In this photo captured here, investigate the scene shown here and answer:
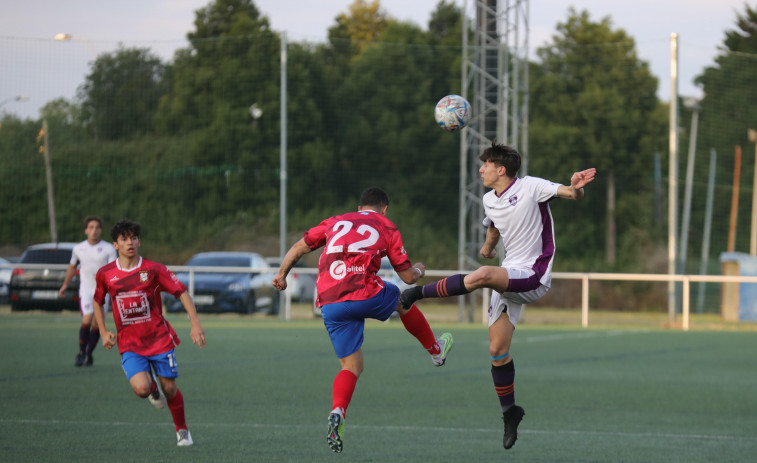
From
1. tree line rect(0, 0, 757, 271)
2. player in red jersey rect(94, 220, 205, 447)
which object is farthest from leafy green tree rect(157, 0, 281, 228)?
player in red jersey rect(94, 220, 205, 447)

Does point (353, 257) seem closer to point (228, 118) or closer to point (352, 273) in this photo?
point (352, 273)

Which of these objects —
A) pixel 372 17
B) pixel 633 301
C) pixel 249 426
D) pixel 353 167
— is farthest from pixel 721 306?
pixel 372 17

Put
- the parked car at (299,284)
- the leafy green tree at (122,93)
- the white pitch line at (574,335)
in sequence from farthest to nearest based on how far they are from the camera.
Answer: the leafy green tree at (122,93), the parked car at (299,284), the white pitch line at (574,335)

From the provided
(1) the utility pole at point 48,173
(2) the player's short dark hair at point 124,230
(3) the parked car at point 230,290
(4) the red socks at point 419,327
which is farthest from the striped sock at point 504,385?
(1) the utility pole at point 48,173

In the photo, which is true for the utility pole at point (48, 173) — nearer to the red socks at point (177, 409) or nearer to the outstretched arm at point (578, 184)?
the red socks at point (177, 409)

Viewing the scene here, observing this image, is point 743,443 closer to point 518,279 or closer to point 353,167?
point 518,279

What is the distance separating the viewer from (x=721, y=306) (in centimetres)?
2698

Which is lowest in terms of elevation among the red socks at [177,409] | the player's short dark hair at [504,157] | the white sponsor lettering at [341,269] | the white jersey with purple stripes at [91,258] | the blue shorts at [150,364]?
the red socks at [177,409]

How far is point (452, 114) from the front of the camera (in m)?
7.90

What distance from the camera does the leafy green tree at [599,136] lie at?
136 feet

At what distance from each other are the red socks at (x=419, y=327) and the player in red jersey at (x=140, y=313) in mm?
1771

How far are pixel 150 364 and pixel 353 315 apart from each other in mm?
2237

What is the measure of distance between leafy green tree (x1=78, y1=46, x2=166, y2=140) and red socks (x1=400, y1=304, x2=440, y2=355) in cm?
2342

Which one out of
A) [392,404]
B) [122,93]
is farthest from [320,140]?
[392,404]
